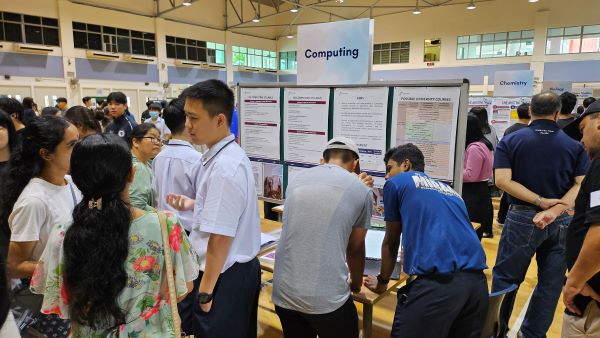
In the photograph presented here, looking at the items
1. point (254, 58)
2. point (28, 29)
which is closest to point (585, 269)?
point (28, 29)

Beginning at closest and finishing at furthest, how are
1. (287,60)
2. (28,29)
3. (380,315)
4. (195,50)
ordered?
1. (380,315)
2. (28,29)
3. (195,50)
4. (287,60)

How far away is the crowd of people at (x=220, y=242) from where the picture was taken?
112 cm

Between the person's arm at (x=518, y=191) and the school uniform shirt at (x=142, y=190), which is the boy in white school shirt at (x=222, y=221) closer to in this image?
the school uniform shirt at (x=142, y=190)

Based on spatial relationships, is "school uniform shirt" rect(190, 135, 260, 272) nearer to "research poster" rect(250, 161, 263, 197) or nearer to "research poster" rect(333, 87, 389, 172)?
"research poster" rect(333, 87, 389, 172)

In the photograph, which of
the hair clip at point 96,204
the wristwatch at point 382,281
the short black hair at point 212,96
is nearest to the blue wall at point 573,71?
the wristwatch at point 382,281

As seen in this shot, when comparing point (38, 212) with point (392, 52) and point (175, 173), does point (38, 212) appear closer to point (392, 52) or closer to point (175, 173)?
point (175, 173)

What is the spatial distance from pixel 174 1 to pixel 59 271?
1490 centimetres

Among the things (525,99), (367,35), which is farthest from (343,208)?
(525,99)

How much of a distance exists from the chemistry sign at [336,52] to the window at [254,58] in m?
15.6

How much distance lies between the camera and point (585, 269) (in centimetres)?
137

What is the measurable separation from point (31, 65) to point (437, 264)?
13.4m

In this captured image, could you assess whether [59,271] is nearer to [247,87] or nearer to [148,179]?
[148,179]

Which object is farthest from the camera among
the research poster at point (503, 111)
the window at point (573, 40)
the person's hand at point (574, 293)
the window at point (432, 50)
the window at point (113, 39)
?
the window at point (432, 50)

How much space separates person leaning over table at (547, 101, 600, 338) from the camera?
4.38 ft
